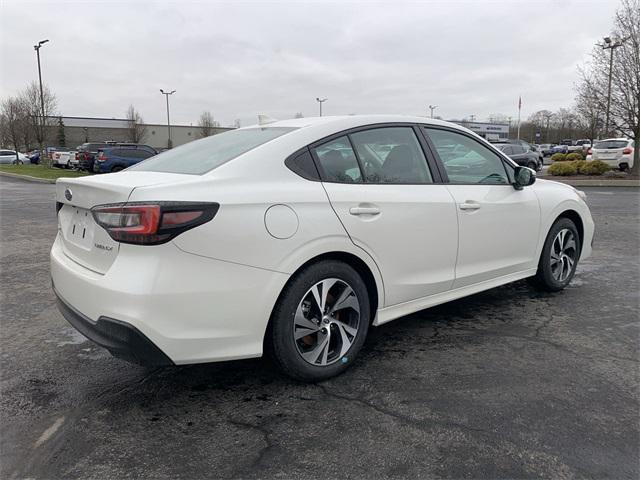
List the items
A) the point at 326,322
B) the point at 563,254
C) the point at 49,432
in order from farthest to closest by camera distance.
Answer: the point at 563,254
the point at 326,322
the point at 49,432

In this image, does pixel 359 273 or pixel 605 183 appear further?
pixel 605 183

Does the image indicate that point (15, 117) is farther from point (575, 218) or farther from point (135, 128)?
point (575, 218)

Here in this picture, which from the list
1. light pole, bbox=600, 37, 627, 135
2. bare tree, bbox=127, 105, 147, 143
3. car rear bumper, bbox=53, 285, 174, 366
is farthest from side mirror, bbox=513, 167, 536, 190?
bare tree, bbox=127, 105, 147, 143

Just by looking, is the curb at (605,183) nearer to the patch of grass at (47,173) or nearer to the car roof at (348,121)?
the car roof at (348,121)

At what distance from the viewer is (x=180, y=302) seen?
8.31ft

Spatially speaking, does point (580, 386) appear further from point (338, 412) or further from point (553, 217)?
point (553, 217)

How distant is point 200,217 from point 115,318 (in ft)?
2.09

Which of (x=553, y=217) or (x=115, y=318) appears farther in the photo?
(x=553, y=217)

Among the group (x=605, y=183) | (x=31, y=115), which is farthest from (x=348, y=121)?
→ (x=31, y=115)

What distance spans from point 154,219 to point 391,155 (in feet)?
5.86

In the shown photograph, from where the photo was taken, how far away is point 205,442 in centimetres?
253

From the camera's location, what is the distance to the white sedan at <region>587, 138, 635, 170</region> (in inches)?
843

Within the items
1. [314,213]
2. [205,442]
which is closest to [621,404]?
[314,213]

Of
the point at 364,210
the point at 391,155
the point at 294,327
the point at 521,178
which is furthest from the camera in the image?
the point at 521,178
